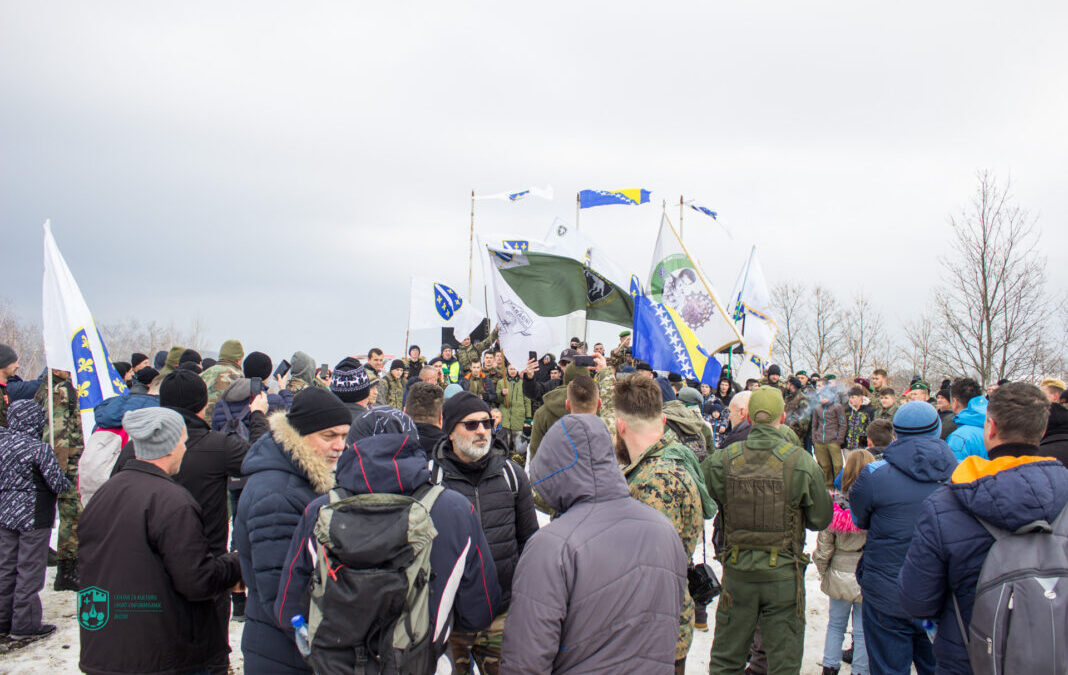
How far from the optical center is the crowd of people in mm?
2520

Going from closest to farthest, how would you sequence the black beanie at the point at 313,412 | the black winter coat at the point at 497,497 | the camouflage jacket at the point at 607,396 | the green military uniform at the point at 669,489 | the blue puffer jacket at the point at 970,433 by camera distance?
the black beanie at the point at 313,412 < the black winter coat at the point at 497,497 < the green military uniform at the point at 669,489 < the blue puffer jacket at the point at 970,433 < the camouflage jacket at the point at 607,396

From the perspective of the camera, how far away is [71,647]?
5.70m

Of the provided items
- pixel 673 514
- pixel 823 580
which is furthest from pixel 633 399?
pixel 823 580

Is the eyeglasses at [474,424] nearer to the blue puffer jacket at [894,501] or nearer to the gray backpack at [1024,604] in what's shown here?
the gray backpack at [1024,604]

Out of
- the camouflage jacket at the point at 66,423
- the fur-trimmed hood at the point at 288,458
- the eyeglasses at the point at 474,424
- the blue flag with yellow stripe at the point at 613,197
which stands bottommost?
the camouflage jacket at the point at 66,423

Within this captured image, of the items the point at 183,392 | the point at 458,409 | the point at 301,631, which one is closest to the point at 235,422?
the point at 183,392

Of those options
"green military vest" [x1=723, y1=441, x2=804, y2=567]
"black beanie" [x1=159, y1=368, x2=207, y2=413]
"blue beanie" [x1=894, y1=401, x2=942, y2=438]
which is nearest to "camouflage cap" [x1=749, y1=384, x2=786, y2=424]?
"green military vest" [x1=723, y1=441, x2=804, y2=567]

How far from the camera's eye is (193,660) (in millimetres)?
3490

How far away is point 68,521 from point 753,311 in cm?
1394

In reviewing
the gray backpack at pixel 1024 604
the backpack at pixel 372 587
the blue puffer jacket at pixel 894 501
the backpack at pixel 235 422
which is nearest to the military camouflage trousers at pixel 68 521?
the backpack at pixel 235 422

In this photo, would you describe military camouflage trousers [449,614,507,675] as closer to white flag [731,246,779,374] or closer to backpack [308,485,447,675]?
backpack [308,485,447,675]

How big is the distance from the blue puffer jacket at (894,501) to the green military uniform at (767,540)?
32cm

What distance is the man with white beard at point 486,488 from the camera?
3.59m

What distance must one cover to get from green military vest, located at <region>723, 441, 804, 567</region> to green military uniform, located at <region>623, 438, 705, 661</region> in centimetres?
67
